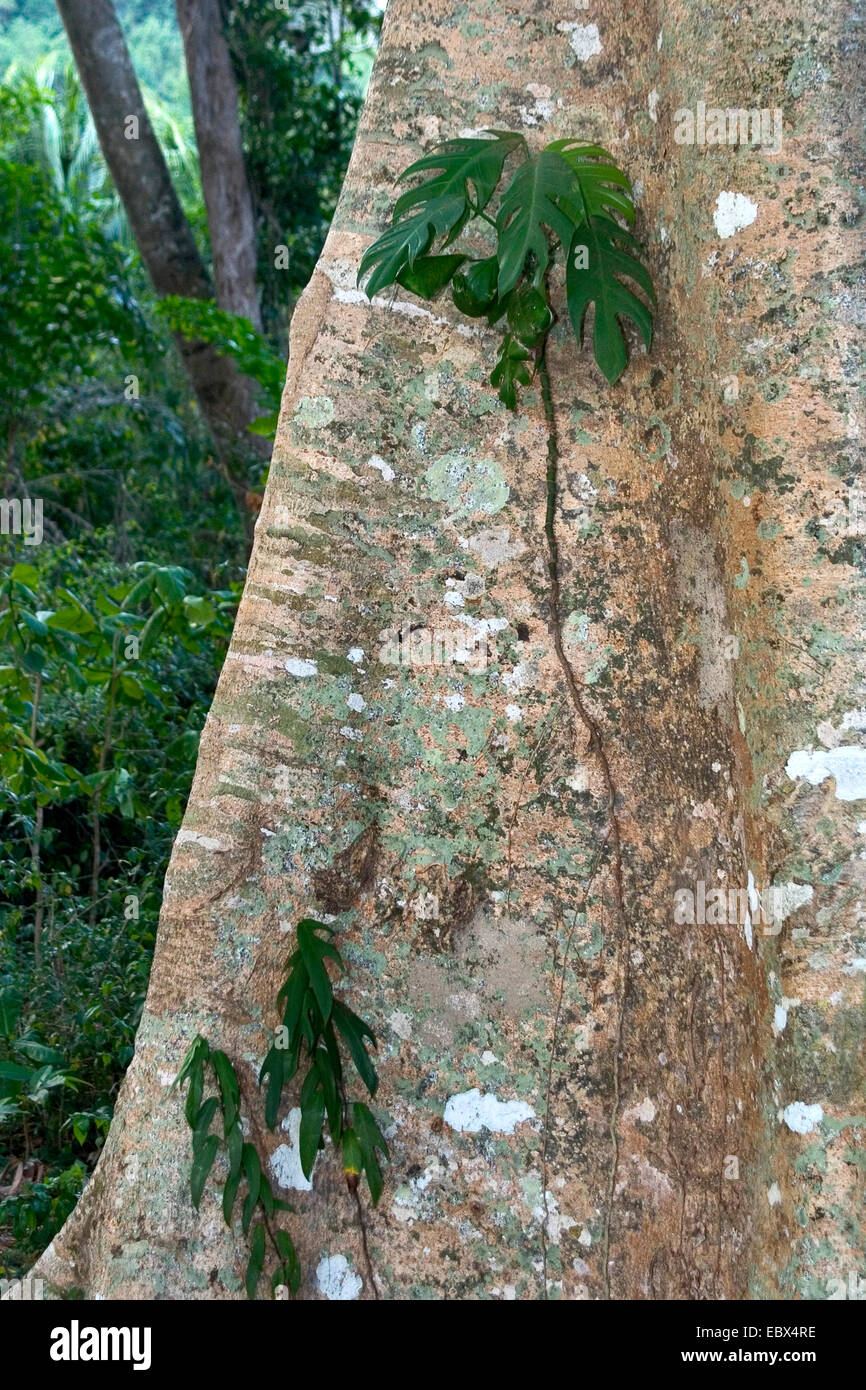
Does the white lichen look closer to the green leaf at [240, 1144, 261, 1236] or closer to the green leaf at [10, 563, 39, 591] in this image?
the green leaf at [240, 1144, 261, 1236]

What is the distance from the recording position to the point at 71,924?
3461 millimetres

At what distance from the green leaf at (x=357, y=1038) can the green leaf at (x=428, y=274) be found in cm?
129

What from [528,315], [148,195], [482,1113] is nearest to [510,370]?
[528,315]

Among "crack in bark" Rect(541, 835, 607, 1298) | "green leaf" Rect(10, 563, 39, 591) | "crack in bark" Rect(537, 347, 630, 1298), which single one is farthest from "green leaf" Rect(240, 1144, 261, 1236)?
"green leaf" Rect(10, 563, 39, 591)

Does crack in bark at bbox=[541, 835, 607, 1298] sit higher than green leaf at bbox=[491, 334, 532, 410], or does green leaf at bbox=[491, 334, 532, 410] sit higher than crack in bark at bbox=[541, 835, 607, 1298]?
green leaf at bbox=[491, 334, 532, 410]

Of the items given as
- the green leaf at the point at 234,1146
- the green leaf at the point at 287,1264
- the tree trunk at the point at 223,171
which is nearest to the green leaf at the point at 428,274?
the green leaf at the point at 234,1146

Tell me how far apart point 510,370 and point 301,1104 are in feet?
4.45

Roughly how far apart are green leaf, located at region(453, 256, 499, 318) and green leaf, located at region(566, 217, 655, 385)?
0.14m

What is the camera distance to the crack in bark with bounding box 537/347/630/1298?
209 centimetres

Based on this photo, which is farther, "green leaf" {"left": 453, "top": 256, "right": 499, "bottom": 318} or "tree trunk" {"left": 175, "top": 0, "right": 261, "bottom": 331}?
"tree trunk" {"left": 175, "top": 0, "right": 261, "bottom": 331}

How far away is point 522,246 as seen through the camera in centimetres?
204

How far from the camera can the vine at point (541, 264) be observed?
206 cm

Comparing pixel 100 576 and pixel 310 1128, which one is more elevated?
pixel 100 576

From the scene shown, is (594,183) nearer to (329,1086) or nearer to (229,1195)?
(329,1086)
